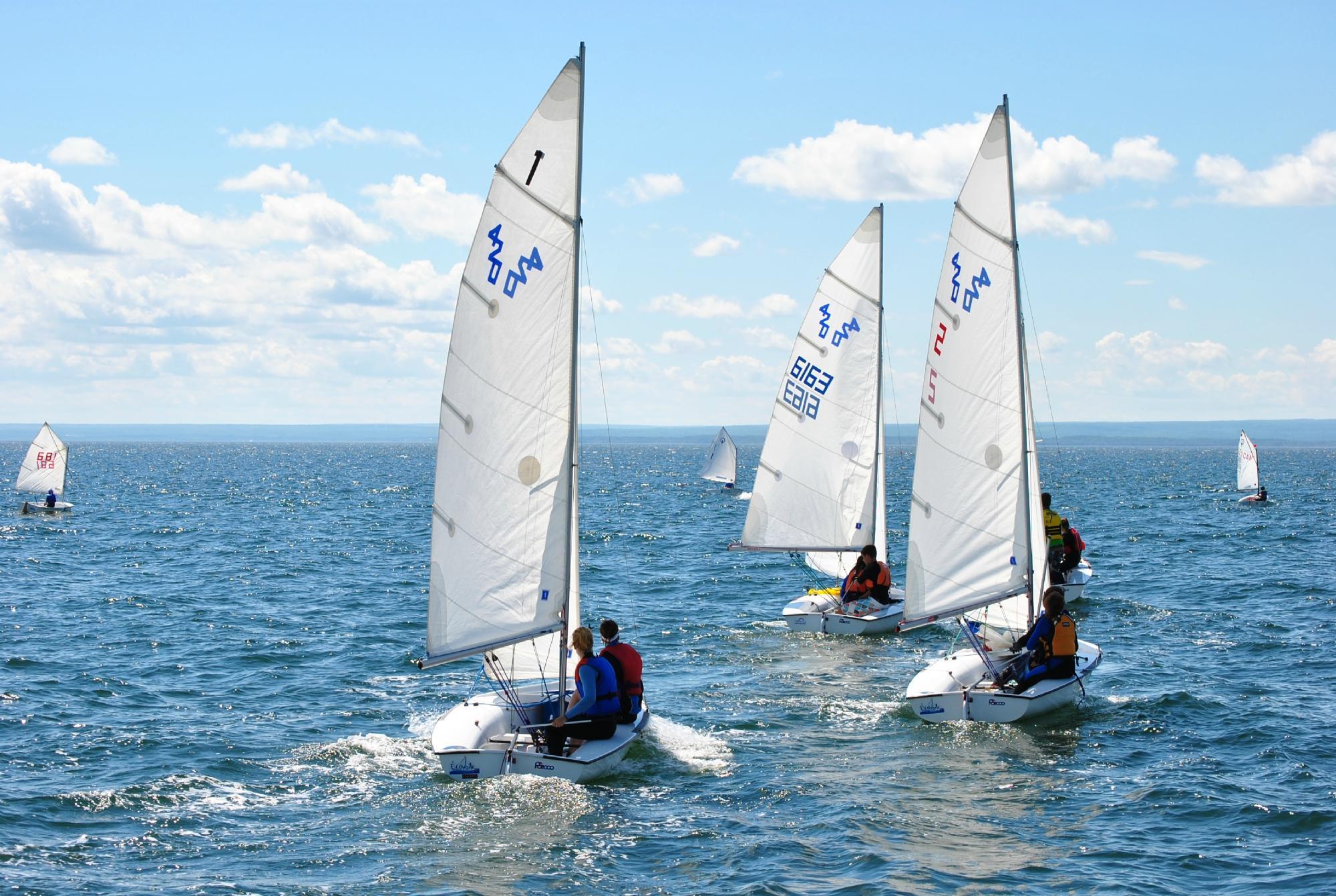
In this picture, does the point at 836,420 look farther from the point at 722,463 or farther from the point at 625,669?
the point at 722,463

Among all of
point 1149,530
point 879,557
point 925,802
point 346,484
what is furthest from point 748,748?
point 346,484

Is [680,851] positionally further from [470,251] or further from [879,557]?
[879,557]

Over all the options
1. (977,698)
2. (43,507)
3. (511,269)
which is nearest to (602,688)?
(511,269)

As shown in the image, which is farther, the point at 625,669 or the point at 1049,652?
the point at 1049,652

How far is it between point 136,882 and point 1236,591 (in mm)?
27501

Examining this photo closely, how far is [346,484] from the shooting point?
102125mm

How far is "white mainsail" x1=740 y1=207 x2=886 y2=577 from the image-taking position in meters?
27.4

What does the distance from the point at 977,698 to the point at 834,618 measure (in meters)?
7.15

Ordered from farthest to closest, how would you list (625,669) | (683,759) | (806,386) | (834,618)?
(806,386), (834,618), (683,759), (625,669)

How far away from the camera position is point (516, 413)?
1547 centimetres

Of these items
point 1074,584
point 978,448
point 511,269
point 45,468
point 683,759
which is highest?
point 511,269

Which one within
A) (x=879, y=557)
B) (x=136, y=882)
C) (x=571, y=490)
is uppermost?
(x=571, y=490)

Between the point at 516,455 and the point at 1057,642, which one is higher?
the point at 516,455

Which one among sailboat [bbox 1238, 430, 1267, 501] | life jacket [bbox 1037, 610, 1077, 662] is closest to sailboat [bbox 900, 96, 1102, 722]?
life jacket [bbox 1037, 610, 1077, 662]
